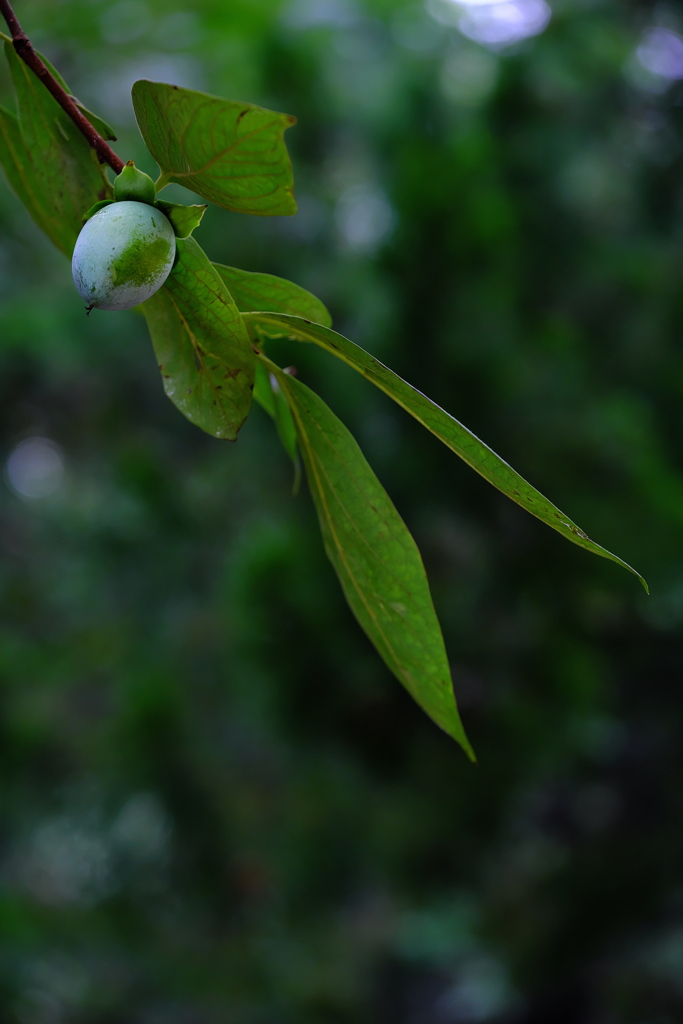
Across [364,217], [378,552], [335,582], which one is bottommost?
[335,582]

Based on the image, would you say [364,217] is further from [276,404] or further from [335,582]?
[276,404]

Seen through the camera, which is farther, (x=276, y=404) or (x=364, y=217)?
(x=364, y=217)

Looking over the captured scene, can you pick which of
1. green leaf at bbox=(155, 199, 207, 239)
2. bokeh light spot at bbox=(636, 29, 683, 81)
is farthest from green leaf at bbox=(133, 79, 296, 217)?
bokeh light spot at bbox=(636, 29, 683, 81)

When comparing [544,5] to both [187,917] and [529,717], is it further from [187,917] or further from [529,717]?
[187,917]

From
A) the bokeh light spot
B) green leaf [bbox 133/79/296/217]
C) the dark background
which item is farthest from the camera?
the bokeh light spot

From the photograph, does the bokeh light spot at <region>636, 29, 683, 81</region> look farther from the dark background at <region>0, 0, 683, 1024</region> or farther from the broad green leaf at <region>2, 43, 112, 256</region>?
the broad green leaf at <region>2, 43, 112, 256</region>

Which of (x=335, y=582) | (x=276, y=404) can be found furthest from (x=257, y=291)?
(x=335, y=582)

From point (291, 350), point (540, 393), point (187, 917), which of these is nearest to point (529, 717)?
point (540, 393)

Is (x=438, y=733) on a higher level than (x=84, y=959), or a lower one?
higher
